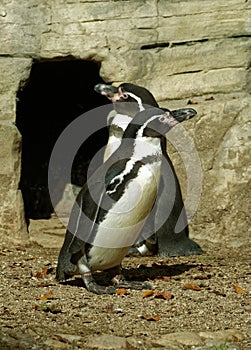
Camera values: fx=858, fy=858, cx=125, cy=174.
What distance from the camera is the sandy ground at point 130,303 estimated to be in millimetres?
4512

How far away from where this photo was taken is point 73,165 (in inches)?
381

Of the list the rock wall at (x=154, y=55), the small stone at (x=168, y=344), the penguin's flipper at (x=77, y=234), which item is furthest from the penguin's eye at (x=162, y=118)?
Result: the rock wall at (x=154, y=55)

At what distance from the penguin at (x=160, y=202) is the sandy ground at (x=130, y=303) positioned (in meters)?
0.37

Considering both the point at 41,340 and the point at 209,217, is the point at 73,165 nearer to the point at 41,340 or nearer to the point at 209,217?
the point at 209,217

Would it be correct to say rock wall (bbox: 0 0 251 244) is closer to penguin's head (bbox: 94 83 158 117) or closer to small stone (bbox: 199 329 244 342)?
penguin's head (bbox: 94 83 158 117)

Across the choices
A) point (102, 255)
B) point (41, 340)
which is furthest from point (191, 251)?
point (41, 340)

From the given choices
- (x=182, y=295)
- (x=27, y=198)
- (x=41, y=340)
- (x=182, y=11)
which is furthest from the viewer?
(x=27, y=198)

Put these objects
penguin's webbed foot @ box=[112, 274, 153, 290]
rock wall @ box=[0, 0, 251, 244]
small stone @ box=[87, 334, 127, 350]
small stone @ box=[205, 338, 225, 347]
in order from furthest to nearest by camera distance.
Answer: rock wall @ box=[0, 0, 251, 244]
penguin's webbed foot @ box=[112, 274, 153, 290]
small stone @ box=[205, 338, 225, 347]
small stone @ box=[87, 334, 127, 350]

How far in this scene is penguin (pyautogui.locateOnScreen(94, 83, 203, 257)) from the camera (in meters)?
7.23

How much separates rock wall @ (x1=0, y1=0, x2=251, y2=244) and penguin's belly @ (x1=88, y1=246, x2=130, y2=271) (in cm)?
209

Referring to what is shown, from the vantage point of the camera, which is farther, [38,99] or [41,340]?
[38,99]

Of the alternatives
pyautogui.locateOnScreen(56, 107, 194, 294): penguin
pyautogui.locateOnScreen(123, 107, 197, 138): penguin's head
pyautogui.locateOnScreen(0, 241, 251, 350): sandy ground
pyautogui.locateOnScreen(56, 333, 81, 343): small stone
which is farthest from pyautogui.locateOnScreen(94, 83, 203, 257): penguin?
pyautogui.locateOnScreen(56, 333, 81, 343): small stone

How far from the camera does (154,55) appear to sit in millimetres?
7793

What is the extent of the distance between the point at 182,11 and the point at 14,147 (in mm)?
1939
